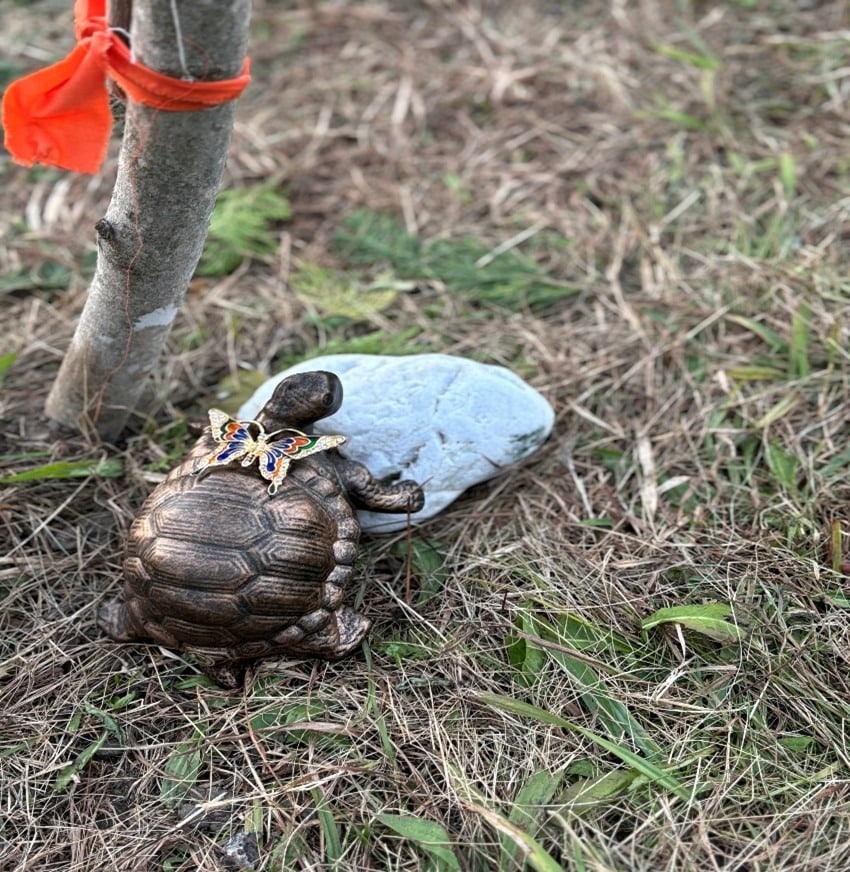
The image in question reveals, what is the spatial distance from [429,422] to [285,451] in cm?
56

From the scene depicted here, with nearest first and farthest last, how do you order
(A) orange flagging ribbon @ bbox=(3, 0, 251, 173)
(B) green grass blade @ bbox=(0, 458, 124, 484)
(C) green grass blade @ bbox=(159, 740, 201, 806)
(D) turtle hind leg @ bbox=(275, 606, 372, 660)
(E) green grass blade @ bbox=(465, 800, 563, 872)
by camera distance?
(E) green grass blade @ bbox=(465, 800, 563, 872) < (A) orange flagging ribbon @ bbox=(3, 0, 251, 173) < (C) green grass blade @ bbox=(159, 740, 201, 806) < (D) turtle hind leg @ bbox=(275, 606, 372, 660) < (B) green grass blade @ bbox=(0, 458, 124, 484)

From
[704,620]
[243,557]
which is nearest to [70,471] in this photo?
[243,557]

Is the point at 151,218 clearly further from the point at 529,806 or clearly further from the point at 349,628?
the point at 529,806

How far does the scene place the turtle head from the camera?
110 inches

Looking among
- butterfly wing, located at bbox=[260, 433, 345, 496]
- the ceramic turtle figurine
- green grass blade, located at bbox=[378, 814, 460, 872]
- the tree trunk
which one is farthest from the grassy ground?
butterfly wing, located at bbox=[260, 433, 345, 496]

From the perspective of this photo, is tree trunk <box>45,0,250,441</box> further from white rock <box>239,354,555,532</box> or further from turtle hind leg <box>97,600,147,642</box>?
turtle hind leg <box>97,600,147,642</box>

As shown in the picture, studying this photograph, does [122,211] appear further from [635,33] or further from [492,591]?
[635,33]

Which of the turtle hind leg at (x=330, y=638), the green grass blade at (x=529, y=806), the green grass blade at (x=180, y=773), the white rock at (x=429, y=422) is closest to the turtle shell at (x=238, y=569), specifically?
the turtle hind leg at (x=330, y=638)

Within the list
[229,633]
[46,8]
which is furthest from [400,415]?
[46,8]

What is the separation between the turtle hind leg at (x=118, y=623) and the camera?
2.63 m

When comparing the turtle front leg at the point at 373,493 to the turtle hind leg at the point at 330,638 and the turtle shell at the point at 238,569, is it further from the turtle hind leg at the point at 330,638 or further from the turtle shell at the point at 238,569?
the turtle hind leg at the point at 330,638

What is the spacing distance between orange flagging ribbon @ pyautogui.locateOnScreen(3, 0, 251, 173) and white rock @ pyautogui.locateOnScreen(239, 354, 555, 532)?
996 mm

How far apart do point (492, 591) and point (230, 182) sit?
265cm

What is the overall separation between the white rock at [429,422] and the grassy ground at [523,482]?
0.13m
